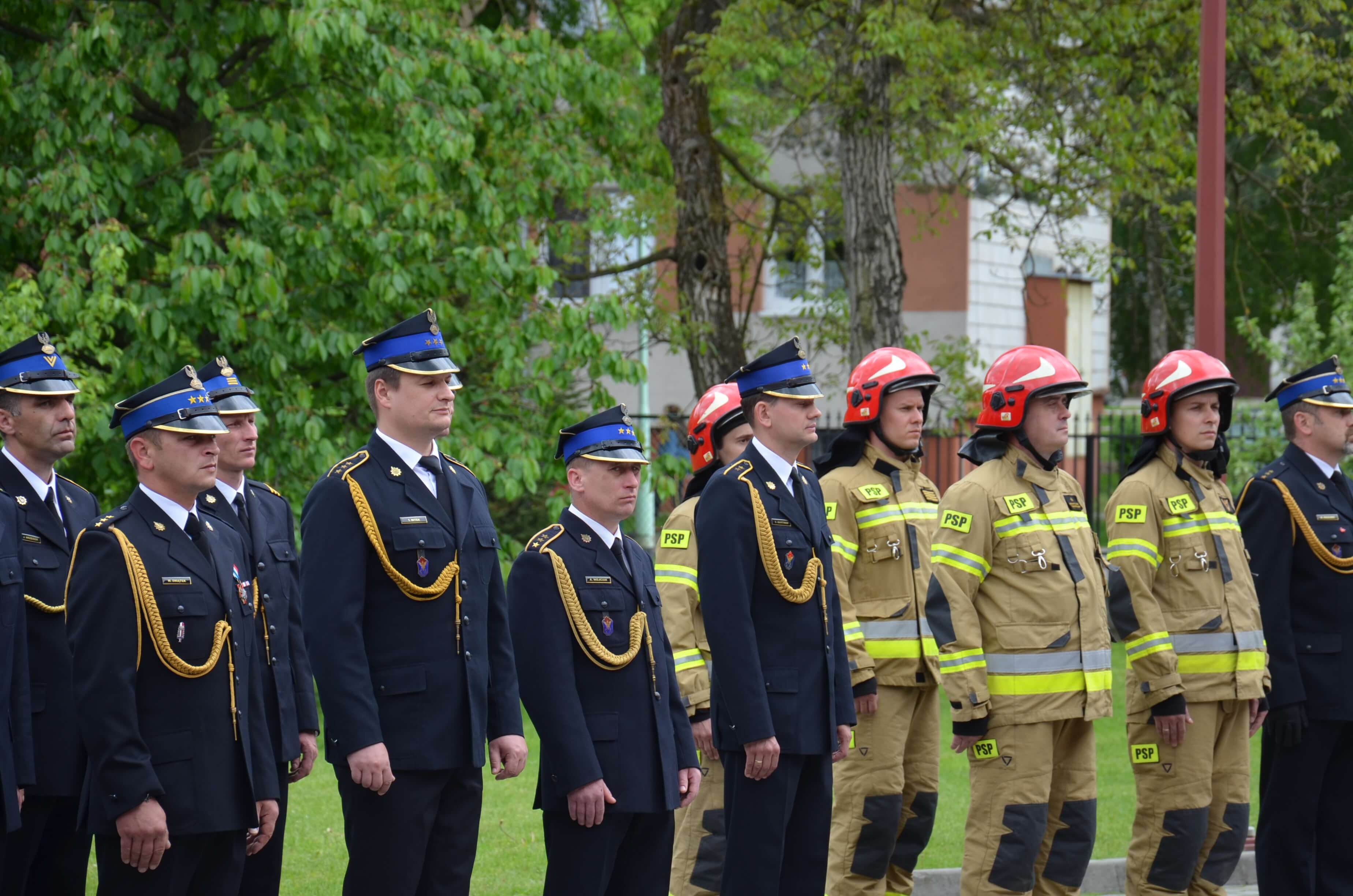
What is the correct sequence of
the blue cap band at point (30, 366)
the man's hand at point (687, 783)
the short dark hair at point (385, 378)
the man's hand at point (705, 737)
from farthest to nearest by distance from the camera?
the man's hand at point (705, 737) → the blue cap band at point (30, 366) → the man's hand at point (687, 783) → the short dark hair at point (385, 378)

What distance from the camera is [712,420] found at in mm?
7297

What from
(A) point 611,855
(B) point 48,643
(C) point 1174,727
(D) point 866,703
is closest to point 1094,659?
(C) point 1174,727

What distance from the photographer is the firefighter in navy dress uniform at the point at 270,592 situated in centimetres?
567

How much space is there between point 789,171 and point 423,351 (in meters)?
24.4

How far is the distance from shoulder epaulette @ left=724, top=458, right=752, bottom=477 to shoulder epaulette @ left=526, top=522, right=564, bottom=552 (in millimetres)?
743

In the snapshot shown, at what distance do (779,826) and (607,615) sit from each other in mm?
1052

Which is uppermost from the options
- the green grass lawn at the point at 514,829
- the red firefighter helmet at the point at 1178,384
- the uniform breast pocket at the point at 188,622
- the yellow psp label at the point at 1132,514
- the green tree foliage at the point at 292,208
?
the green tree foliage at the point at 292,208

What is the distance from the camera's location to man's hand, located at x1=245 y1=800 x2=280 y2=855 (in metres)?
4.85

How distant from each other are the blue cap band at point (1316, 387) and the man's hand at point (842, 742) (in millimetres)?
2813

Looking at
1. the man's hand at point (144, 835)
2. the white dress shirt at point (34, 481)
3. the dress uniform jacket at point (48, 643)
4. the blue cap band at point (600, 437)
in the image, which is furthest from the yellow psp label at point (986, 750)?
the white dress shirt at point (34, 481)

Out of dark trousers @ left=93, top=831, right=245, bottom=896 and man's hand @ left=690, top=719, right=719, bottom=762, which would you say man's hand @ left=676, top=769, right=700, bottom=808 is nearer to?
man's hand @ left=690, top=719, right=719, bottom=762

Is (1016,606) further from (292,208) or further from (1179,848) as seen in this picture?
(292,208)

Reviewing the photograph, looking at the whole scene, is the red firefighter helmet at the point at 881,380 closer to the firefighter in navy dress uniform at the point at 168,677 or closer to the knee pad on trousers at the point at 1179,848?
the knee pad on trousers at the point at 1179,848

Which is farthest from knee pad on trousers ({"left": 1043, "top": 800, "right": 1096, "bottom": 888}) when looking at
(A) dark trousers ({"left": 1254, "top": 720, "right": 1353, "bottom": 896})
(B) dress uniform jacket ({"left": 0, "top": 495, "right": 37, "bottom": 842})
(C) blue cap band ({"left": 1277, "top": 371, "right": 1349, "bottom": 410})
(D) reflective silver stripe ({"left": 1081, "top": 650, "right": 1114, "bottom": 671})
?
(B) dress uniform jacket ({"left": 0, "top": 495, "right": 37, "bottom": 842})
